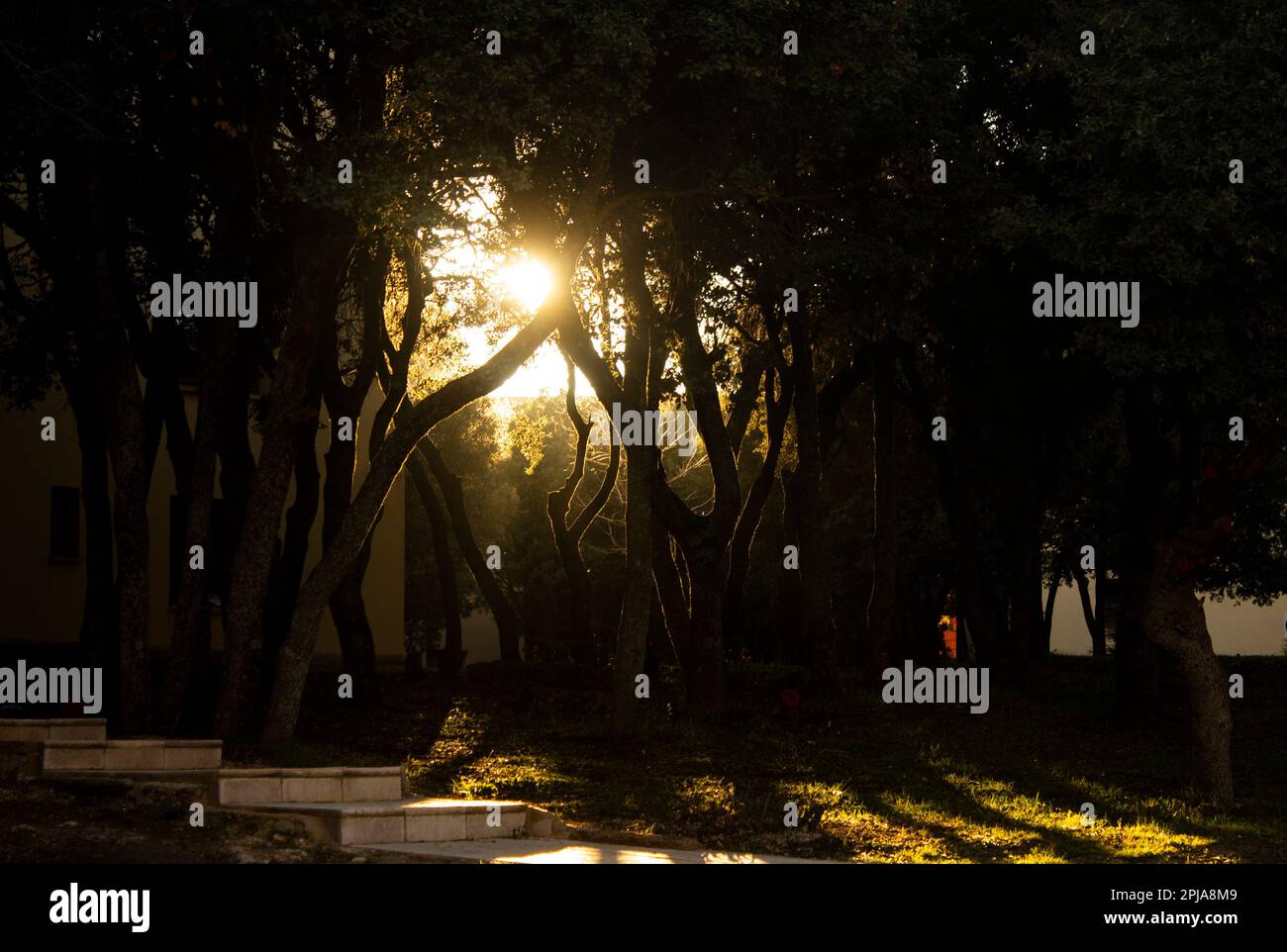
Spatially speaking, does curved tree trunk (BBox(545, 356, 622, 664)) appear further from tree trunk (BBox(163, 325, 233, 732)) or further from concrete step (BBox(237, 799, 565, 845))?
concrete step (BBox(237, 799, 565, 845))

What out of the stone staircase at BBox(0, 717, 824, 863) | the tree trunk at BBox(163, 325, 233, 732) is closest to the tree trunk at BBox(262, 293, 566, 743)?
the tree trunk at BBox(163, 325, 233, 732)

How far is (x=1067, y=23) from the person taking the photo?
1831 cm

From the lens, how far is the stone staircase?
1061 centimetres

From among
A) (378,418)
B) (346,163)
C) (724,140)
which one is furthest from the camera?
(378,418)

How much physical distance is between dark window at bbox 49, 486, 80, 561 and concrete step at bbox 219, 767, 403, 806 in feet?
65.4

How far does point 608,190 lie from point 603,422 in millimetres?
11850


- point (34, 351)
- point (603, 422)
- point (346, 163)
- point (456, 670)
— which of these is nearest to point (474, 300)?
point (603, 422)

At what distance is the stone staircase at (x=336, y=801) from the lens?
10.6 meters

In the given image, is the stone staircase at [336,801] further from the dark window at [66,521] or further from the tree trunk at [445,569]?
the dark window at [66,521]

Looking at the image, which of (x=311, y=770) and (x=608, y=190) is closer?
(x=311, y=770)

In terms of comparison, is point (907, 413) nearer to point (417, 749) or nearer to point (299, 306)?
point (417, 749)

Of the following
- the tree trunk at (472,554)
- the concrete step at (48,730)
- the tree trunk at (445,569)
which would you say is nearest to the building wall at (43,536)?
the tree trunk at (445,569)

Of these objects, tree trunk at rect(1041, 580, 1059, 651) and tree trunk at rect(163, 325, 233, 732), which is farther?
tree trunk at rect(1041, 580, 1059, 651)

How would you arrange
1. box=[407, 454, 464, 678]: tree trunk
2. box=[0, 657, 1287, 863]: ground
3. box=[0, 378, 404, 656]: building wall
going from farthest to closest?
1. box=[407, 454, 464, 678]: tree trunk
2. box=[0, 378, 404, 656]: building wall
3. box=[0, 657, 1287, 863]: ground
